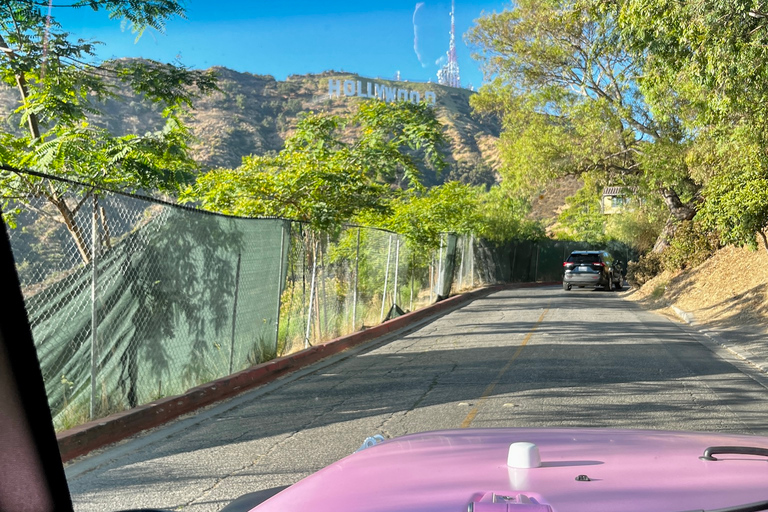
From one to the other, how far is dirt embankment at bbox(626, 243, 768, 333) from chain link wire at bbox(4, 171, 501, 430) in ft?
31.4

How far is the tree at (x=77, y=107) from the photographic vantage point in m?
9.88

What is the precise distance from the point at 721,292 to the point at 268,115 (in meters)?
79.8

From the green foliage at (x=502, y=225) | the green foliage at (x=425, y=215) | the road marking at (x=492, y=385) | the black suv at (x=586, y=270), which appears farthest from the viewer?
the green foliage at (x=502, y=225)

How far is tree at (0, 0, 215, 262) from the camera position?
9.88 m

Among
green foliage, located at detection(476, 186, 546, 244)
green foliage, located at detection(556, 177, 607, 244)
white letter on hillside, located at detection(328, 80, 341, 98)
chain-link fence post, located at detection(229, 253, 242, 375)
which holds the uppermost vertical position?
white letter on hillside, located at detection(328, 80, 341, 98)

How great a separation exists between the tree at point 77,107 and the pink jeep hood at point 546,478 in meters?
8.16

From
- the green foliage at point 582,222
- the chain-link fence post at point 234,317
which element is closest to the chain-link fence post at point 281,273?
the chain-link fence post at point 234,317

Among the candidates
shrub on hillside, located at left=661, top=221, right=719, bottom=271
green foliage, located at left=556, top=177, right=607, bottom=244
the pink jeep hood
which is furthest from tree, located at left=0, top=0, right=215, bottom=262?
green foliage, located at left=556, top=177, right=607, bottom=244

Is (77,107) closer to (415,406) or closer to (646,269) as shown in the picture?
(415,406)

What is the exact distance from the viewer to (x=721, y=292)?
22.1 m

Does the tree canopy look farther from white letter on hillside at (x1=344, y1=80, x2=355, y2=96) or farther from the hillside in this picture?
white letter on hillside at (x1=344, y1=80, x2=355, y2=96)

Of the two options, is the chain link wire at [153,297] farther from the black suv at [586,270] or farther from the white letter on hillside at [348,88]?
the white letter on hillside at [348,88]

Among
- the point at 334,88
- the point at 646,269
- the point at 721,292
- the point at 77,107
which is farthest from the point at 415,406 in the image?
the point at 334,88

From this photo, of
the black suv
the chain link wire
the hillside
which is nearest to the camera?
the chain link wire
